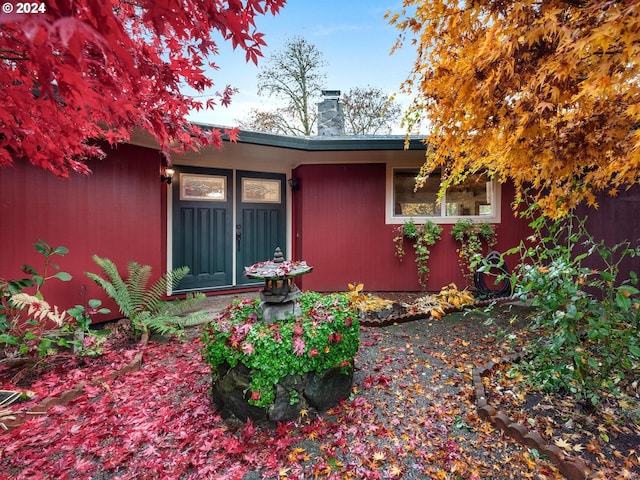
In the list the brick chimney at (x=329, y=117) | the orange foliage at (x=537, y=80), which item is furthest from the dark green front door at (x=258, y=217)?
the orange foliage at (x=537, y=80)

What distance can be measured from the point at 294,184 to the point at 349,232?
142 centimetres

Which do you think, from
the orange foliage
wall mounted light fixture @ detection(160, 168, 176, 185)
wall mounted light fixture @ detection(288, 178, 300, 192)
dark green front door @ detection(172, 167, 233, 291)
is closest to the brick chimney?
wall mounted light fixture @ detection(288, 178, 300, 192)

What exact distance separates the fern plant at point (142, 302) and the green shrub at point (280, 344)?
52.5 inches

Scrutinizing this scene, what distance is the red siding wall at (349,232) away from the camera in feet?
16.9

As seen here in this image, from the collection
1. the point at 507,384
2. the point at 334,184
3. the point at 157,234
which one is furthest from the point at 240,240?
the point at 507,384

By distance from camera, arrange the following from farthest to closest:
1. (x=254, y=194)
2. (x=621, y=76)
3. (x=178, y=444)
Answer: (x=254, y=194), (x=178, y=444), (x=621, y=76)

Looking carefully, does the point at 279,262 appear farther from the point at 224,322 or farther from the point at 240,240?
the point at 240,240

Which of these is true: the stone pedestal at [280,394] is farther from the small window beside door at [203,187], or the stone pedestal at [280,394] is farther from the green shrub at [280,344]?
the small window beside door at [203,187]

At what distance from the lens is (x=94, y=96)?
1.54 meters

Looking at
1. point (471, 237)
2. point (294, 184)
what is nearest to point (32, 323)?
point (294, 184)

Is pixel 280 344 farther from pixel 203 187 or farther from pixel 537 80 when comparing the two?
pixel 203 187

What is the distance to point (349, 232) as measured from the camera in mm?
5184

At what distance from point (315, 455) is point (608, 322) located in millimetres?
1891

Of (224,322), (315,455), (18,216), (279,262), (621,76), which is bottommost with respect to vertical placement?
(315,455)
